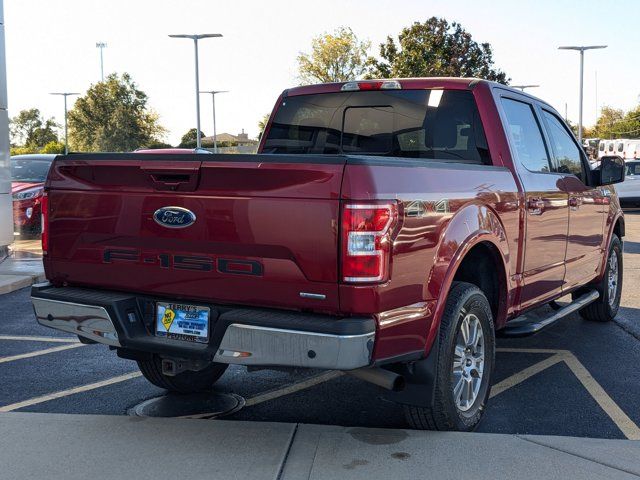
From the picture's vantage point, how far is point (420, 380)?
13.5ft

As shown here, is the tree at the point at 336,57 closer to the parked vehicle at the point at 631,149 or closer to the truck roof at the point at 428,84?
the parked vehicle at the point at 631,149

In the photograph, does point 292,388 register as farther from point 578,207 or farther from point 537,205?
point 578,207

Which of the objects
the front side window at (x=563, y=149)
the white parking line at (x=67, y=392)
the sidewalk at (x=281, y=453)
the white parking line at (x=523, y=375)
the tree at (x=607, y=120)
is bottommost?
the white parking line at (x=523, y=375)

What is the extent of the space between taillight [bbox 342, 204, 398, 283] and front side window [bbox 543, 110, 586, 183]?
3055 mm

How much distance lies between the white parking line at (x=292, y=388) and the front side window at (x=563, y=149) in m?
2.38

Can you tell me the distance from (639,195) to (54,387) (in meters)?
22.8

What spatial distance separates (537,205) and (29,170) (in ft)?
44.5

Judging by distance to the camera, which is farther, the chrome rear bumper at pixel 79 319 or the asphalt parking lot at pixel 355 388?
the asphalt parking lot at pixel 355 388

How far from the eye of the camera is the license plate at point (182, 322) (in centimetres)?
396

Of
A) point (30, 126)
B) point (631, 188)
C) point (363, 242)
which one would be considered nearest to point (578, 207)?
point (363, 242)

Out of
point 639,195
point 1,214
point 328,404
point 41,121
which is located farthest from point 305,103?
point 41,121

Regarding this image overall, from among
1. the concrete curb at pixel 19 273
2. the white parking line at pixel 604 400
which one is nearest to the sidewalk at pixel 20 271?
the concrete curb at pixel 19 273

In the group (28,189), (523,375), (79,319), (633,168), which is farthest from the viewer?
(633,168)

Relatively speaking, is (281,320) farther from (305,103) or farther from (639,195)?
(639,195)
